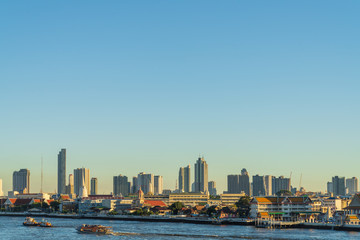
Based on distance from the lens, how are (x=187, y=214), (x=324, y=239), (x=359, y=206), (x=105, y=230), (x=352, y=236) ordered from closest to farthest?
(x=324, y=239) < (x=352, y=236) < (x=105, y=230) < (x=359, y=206) < (x=187, y=214)

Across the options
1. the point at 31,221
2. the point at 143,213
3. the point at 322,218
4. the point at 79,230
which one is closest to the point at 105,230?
the point at 79,230

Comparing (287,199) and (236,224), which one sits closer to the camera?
(236,224)

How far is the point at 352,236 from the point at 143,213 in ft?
297

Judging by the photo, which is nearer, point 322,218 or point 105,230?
point 105,230

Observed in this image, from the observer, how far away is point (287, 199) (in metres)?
146

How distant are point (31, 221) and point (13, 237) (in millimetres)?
37600

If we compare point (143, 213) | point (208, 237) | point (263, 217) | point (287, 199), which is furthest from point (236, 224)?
point (143, 213)

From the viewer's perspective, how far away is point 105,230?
104m

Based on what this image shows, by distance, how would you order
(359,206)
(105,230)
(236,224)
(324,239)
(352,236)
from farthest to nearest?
1. (359,206)
2. (236,224)
3. (105,230)
4. (352,236)
5. (324,239)

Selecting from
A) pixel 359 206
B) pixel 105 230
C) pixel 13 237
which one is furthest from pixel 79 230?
pixel 359 206

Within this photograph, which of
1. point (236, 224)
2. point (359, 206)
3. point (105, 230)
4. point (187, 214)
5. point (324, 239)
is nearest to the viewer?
point (324, 239)

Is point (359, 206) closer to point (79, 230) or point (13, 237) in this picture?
point (79, 230)

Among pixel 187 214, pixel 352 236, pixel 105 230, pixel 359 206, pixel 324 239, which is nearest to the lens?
pixel 324 239

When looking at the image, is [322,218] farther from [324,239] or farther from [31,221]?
[31,221]
